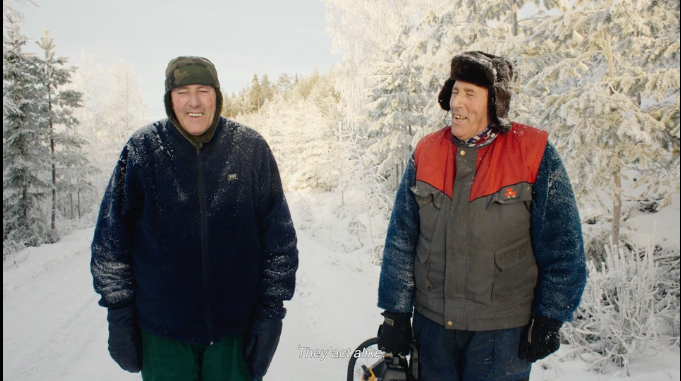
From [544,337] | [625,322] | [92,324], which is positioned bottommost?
[92,324]

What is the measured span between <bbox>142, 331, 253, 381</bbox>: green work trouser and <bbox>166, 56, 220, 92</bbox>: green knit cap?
1389 mm

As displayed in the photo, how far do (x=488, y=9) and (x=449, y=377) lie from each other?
7515 mm

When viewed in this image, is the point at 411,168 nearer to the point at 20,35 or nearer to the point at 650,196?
the point at 650,196

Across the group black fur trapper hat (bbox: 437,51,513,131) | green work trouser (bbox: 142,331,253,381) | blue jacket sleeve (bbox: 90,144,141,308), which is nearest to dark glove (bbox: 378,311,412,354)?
green work trouser (bbox: 142,331,253,381)

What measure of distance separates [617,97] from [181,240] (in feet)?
20.1

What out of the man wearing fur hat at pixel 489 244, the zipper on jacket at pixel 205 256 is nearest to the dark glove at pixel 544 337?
the man wearing fur hat at pixel 489 244

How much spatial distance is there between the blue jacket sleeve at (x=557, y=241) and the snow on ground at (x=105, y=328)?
2.36 metres

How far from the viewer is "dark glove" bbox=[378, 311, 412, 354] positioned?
215 cm

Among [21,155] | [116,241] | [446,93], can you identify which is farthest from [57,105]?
[446,93]

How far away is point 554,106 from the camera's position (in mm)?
6066

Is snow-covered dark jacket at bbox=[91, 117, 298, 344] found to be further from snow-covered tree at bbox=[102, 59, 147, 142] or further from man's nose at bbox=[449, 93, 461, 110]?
snow-covered tree at bbox=[102, 59, 147, 142]

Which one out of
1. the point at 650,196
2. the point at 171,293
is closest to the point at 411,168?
the point at 171,293

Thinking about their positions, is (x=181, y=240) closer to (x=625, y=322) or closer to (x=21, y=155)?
(x=625, y=322)

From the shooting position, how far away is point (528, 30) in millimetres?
7391
